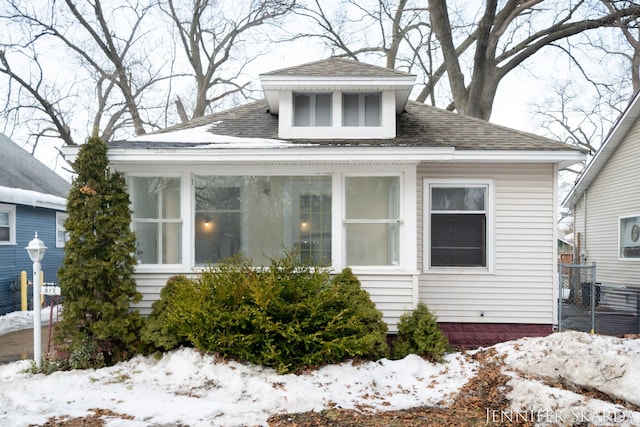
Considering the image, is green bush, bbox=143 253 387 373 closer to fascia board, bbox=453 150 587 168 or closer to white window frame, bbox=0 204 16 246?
fascia board, bbox=453 150 587 168

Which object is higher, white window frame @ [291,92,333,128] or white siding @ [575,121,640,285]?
white window frame @ [291,92,333,128]

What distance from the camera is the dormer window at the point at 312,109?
22.6 feet

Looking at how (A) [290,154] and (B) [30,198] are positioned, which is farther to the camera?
(B) [30,198]

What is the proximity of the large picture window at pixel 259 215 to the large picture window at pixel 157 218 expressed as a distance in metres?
0.32

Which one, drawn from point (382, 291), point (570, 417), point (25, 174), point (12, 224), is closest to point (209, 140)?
point (382, 291)

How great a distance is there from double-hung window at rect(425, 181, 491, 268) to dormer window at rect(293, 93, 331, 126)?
2.09 metres

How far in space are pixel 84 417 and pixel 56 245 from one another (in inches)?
383

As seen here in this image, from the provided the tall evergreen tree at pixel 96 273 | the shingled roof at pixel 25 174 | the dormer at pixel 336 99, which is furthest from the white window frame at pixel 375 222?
the shingled roof at pixel 25 174

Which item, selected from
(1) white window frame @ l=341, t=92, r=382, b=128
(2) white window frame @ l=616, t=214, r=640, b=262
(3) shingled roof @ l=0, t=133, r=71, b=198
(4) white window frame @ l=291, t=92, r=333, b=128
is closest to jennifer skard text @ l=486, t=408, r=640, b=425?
(1) white window frame @ l=341, t=92, r=382, b=128

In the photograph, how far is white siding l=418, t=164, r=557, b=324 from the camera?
6629 mm

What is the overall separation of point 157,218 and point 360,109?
3715mm

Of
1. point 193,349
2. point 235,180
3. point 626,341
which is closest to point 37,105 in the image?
point 235,180

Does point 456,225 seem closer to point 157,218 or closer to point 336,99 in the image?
point 336,99

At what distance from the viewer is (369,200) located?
632cm
